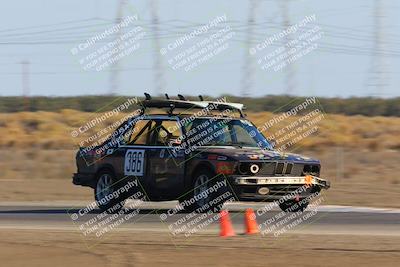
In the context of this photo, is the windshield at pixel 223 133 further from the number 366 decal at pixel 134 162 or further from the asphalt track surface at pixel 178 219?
the asphalt track surface at pixel 178 219

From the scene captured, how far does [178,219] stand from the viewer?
17.2 m

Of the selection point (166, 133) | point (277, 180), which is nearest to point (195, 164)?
point (166, 133)

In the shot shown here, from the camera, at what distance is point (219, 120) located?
1861cm

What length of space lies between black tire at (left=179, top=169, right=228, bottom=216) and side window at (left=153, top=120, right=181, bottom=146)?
0.98 m

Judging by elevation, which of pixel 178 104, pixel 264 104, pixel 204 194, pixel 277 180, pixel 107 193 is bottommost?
pixel 264 104

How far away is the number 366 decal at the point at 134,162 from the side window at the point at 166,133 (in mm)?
378

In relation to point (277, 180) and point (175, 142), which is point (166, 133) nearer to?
point (175, 142)

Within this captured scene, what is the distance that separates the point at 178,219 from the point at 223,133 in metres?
2.11

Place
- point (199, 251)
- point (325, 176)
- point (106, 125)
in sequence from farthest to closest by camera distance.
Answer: point (106, 125) < point (325, 176) < point (199, 251)

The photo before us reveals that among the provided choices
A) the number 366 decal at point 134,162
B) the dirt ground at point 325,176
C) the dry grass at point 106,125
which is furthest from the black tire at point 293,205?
the dry grass at point 106,125

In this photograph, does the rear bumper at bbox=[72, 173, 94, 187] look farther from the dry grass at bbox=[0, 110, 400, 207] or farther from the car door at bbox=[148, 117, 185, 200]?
the dry grass at bbox=[0, 110, 400, 207]

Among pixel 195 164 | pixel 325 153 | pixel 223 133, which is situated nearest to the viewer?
pixel 195 164

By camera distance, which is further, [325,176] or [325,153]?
[325,153]

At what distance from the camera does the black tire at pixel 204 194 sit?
17.4 m
